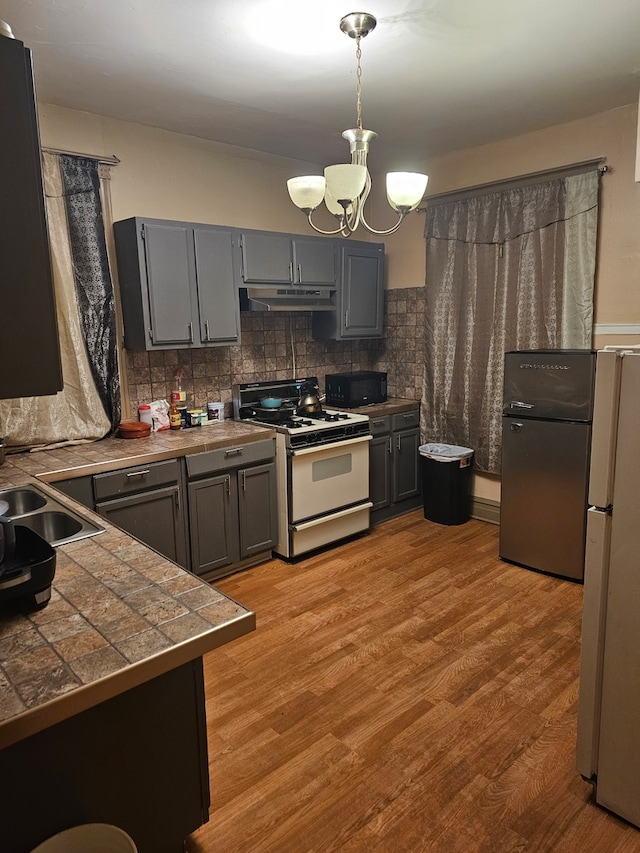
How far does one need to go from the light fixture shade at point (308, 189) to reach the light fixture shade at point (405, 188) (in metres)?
0.27

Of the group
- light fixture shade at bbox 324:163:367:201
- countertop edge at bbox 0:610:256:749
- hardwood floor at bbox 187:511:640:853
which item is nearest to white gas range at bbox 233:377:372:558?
hardwood floor at bbox 187:511:640:853

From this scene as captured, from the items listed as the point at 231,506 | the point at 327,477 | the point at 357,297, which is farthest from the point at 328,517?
the point at 357,297

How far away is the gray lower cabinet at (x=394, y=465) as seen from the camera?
4223 mm

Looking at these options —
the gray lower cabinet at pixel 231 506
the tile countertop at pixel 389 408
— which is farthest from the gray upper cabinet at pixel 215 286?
the tile countertop at pixel 389 408

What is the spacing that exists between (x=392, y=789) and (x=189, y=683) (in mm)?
898

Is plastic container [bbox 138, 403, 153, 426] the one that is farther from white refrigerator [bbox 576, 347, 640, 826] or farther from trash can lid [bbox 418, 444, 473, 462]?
white refrigerator [bbox 576, 347, 640, 826]

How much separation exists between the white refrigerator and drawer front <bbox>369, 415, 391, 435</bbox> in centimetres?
245

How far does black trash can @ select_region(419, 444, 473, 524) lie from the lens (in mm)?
4199

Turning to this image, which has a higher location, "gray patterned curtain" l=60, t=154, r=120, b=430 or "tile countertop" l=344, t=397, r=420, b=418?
"gray patterned curtain" l=60, t=154, r=120, b=430

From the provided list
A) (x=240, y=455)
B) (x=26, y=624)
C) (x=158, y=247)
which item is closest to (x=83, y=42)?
(x=158, y=247)

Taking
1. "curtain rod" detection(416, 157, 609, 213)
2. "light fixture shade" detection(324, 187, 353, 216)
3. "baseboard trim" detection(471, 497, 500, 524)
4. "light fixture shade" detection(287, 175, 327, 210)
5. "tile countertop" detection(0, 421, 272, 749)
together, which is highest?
"curtain rod" detection(416, 157, 609, 213)

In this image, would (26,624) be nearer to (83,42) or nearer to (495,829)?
(495,829)

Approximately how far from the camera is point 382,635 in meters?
2.82

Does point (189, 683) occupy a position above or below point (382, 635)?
above
